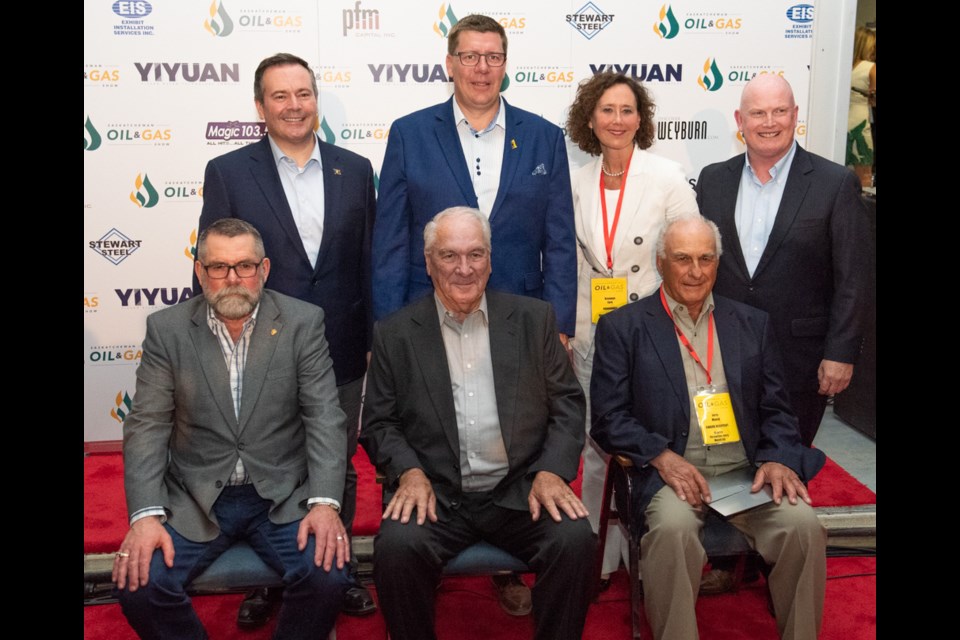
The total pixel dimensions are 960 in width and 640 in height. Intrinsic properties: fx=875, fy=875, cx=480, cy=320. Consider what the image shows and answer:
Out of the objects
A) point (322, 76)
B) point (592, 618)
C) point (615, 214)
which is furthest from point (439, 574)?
point (322, 76)

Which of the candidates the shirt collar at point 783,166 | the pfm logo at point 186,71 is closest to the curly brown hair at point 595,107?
the shirt collar at point 783,166

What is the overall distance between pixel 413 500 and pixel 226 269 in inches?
39.2

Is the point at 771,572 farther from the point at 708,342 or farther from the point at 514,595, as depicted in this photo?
the point at 514,595

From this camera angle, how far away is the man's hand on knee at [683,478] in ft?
9.58

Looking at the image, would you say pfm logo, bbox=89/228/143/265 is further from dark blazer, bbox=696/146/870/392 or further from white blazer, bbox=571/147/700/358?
dark blazer, bbox=696/146/870/392

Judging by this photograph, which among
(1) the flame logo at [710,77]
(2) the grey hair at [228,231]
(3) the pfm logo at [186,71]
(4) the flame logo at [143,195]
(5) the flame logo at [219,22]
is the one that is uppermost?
(5) the flame logo at [219,22]

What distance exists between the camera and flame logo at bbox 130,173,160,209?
4.91 meters

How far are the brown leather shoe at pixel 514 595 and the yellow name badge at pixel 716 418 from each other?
0.96m

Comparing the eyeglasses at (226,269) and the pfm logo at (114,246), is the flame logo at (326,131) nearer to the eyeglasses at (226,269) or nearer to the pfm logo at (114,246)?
the pfm logo at (114,246)

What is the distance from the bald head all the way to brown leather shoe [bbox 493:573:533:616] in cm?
190

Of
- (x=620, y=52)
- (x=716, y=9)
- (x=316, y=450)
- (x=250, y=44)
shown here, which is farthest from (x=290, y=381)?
(x=716, y=9)

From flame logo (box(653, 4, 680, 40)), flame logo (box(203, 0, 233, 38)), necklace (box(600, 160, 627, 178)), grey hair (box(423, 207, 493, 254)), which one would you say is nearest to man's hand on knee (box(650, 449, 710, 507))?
grey hair (box(423, 207, 493, 254))

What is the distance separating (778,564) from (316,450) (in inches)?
61.8

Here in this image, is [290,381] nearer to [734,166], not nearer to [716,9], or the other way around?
[734,166]
